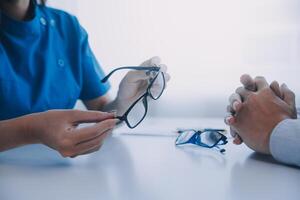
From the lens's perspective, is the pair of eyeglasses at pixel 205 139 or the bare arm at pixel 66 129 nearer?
the bare arm at pixel 66 129

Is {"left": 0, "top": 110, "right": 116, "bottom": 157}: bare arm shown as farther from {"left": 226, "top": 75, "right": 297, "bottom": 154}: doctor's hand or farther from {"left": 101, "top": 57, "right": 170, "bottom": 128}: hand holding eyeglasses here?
{"left": 226, "top": 75, "right": 297, "bottom": 154}: doctor's hand

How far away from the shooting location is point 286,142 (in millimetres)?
488

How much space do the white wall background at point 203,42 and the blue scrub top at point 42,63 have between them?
25 centimetres

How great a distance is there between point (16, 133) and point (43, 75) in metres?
0.30

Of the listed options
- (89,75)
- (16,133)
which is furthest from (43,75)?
(16,133)

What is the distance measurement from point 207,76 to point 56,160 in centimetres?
68

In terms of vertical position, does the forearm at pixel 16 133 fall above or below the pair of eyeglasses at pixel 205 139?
above

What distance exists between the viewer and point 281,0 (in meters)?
1.05

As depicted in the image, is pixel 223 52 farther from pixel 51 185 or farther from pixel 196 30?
pixel 51 185

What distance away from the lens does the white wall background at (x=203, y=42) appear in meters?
1.06

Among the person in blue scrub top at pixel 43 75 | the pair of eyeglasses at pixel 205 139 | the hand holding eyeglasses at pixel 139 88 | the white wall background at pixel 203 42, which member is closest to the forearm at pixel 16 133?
the person in blue scrub top at pixel 43 75

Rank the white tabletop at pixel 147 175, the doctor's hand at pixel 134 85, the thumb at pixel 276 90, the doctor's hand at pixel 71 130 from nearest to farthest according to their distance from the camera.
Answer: the white tabletop at pixel 147 175 → the doctor's hand at pixel 71 130 → the thumb at pixel 276 90 → the doctor's hand at pixel 134 85

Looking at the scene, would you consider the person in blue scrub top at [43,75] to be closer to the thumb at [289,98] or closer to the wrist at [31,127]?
the wrist at [31,127]

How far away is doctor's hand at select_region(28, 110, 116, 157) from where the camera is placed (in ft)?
1.60
